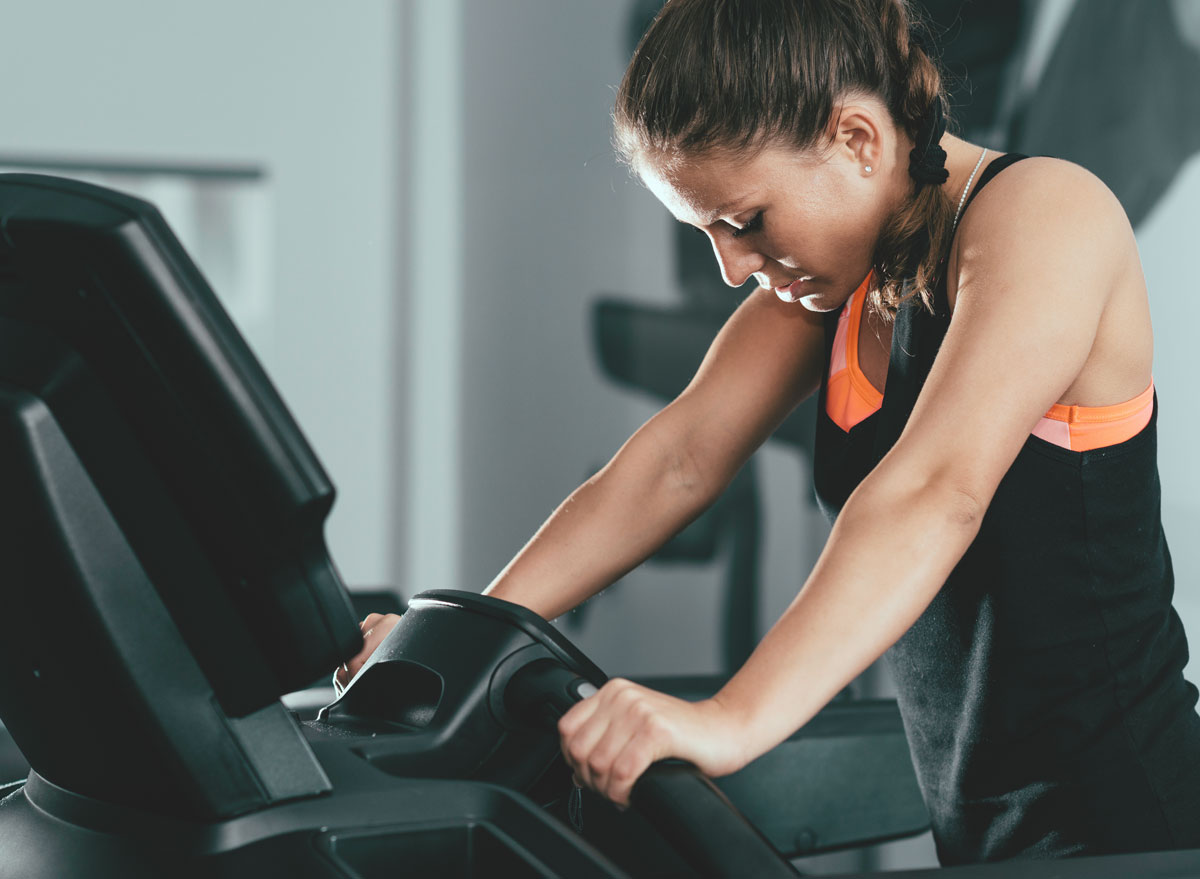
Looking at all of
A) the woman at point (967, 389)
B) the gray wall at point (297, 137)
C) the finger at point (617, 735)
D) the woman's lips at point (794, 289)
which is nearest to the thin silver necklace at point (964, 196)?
the woman at point (967, 389)

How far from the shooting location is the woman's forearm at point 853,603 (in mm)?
678

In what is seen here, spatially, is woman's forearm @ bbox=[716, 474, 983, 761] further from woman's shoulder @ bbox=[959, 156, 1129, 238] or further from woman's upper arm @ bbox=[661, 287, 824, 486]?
woman's upper arm @ bbox=[661, 287, 824, 486]

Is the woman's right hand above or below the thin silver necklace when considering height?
below

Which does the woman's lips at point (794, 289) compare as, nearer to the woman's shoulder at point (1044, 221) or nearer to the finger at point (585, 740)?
the woman's shoulder at point (1044, 221)

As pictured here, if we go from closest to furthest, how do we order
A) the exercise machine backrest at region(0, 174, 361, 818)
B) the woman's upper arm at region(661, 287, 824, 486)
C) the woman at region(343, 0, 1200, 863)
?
the exercise machine backrest at region(0, 174, 361, 818) < the woman at region(343, 0, 1200, 863) < the woman's upper arm at region(661, 287, 824, 486)

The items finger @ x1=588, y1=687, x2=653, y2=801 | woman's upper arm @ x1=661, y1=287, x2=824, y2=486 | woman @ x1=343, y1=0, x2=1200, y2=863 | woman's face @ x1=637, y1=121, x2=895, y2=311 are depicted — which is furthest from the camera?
woman's upper arm @ x1=661, y1=287, x2=824, y2=486

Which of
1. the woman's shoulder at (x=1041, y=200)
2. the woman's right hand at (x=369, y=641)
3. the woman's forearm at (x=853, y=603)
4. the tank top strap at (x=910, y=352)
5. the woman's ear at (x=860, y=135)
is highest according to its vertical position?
the woman's ear at (x=860, y=135)

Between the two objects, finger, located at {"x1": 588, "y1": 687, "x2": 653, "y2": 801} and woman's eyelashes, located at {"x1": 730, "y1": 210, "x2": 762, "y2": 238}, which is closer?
finger, located at {"x1": 588, "y1": 687, "x2": 653, "y2": 801}

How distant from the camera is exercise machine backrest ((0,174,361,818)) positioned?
555mm

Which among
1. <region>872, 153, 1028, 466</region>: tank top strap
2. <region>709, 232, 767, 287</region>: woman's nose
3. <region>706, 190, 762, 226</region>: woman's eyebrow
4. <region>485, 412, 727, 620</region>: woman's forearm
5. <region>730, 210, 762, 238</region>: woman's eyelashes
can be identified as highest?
<region>706, 190, 762, 226</region>: woman's eyebrow

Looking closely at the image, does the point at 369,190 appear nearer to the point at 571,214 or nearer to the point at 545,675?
the point at 571,214

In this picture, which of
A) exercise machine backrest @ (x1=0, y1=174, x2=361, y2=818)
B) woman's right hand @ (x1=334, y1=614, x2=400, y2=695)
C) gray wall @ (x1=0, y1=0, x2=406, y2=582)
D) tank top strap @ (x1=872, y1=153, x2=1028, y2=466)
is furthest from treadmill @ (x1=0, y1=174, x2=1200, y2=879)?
gray wall @ (x1=0, y1=0, x2=406, y2=582)

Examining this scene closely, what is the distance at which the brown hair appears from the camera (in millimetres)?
853

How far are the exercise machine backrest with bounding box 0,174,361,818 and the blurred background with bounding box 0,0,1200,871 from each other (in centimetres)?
211
